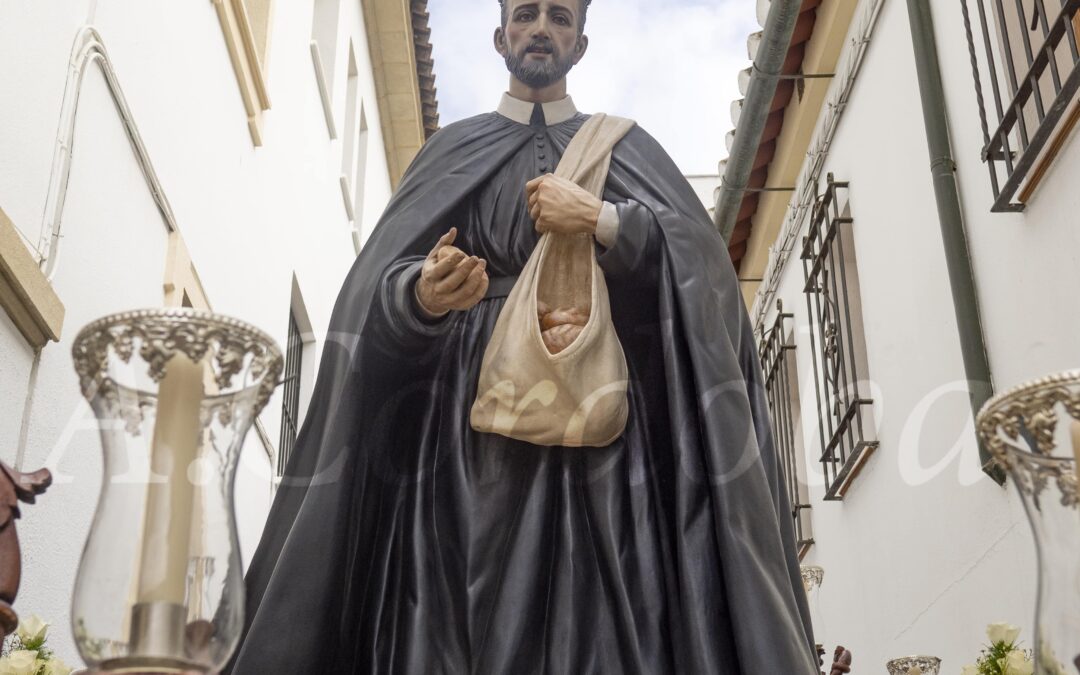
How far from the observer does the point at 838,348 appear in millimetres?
7910

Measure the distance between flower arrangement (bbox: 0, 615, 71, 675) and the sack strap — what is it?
143 centimetres

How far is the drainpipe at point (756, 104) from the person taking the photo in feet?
27.3

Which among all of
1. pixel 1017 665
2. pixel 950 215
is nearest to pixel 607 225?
pixel 1017 665

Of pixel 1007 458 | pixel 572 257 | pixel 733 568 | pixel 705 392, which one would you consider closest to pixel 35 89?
pixel 572 257

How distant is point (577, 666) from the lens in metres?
2.69

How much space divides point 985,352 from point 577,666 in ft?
11.6

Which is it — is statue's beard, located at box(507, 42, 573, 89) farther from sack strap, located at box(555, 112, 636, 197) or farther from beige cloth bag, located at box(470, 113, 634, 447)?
beige cloth bag, located at box(470, 113, 634, 447)

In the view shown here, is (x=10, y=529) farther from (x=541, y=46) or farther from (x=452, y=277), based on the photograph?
(x=541, y=46)

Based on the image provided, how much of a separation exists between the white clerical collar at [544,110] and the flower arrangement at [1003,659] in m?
1.85

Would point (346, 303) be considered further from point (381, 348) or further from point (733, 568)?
point (733, 568)

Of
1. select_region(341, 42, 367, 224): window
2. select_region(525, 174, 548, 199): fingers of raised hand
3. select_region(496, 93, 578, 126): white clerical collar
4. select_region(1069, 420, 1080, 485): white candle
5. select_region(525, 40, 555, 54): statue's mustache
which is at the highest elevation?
select_region(341, 42, 367, 224): window

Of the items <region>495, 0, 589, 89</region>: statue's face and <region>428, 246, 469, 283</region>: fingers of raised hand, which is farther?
<region>495, 0, 589, 89</region>: statue's face

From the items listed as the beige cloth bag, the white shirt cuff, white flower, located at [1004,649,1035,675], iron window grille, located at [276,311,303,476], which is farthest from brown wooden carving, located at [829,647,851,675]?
iron window grille, located at [276,311,303,476]

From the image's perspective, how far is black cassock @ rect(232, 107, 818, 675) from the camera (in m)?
2.65
